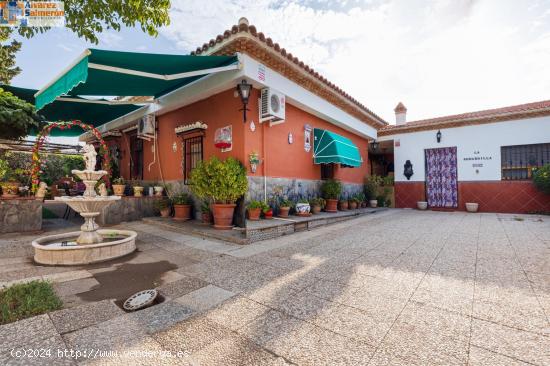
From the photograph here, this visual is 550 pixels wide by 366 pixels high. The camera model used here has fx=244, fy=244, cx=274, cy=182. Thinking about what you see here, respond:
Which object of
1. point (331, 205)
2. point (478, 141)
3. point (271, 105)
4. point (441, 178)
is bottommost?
point (331, 205)

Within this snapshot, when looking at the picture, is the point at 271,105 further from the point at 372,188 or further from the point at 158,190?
the point at 372,188

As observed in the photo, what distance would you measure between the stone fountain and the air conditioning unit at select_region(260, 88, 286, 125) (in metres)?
3.96

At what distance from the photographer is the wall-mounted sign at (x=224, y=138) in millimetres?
6656

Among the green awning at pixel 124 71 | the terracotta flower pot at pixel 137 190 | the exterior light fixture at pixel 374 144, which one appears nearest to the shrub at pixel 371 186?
the exterior light fixture at pixel 374 144

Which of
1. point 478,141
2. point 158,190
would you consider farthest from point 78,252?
point 478,141

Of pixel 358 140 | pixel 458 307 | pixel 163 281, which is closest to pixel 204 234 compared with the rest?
pixel 163 281

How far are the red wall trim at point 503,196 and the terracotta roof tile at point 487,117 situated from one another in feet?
9.02

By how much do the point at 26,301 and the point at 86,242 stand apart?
7.03ft

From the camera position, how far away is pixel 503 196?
1048cm

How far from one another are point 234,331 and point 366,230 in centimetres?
524

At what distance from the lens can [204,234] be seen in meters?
5.62

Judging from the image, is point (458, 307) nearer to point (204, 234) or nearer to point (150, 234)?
point (204, 234)

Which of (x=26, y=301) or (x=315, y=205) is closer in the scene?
(x=26, y=301)

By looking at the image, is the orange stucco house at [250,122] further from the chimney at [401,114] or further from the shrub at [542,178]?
the shrub at [542,178]
